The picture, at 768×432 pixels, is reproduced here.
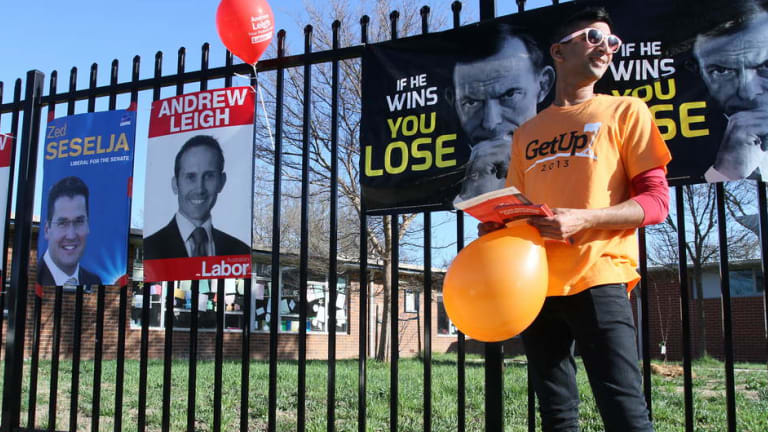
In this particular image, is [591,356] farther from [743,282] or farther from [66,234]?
[743,282]

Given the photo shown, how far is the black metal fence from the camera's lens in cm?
311

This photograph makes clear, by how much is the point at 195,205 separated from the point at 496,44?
206 centimetres

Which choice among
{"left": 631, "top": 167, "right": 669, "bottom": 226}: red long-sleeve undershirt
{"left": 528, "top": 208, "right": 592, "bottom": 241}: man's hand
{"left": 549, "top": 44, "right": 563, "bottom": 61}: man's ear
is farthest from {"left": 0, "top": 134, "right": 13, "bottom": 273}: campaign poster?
{"left": 631, "top": 167, "right": 669, "bottom": 226}: red long-sleeve undershirt

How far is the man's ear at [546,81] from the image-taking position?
3320 mm

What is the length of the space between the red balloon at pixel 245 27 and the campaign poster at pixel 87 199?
95cm

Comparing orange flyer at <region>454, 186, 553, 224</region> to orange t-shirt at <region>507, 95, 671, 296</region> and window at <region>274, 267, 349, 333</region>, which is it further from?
window at <region>274, 267, 349, 333</region>

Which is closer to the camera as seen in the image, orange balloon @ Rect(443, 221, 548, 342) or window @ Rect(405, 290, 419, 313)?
orange balloon @ Rect(443, 221, 548, 342)

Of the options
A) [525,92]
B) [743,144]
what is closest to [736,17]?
[743,144]

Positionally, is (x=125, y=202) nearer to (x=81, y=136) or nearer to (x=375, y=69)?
(x=81, y=136)

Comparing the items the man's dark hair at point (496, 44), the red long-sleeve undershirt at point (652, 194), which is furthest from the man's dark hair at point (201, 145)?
the red long-sleeve undershirt at point (652, 194)

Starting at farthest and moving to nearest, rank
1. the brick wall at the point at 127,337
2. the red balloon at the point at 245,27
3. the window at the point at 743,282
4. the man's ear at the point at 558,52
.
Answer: the window at the point at 743,282 → the brick wall at the point at 127,337 → the red balloon at the point at 245,27 → the man's ear at the point at 558,52

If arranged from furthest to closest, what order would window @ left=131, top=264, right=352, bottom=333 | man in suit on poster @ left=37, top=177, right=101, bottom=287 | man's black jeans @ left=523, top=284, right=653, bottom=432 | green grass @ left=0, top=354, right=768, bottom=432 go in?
window @ left=131, top=264, right=352, bottom=333
green grass @ left=0, top=354, right=768, bottom=432
man in suit on poster @ left=37, top=177, right=101, bottom=287
man's black jeans @ left=523, top=284, right=653, bottom=432

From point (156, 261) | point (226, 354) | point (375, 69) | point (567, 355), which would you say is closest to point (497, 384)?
point (567, 355)

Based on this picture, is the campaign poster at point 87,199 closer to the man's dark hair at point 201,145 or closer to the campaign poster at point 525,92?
the man's dark hair at point 201,145
